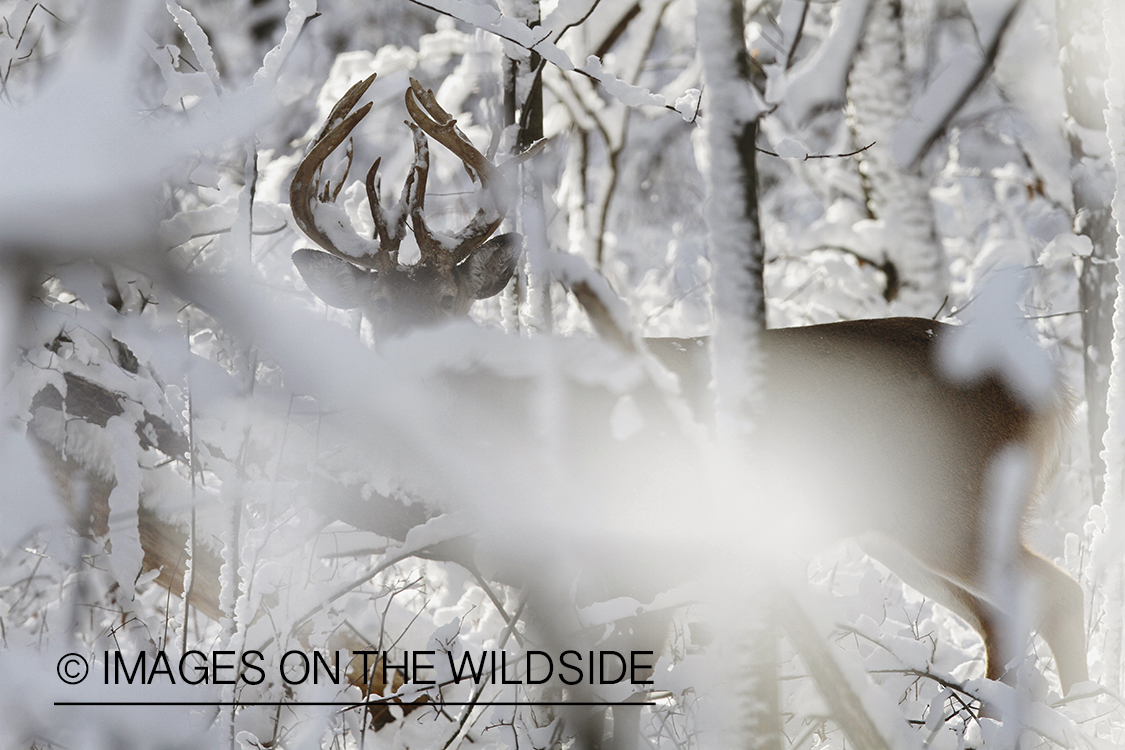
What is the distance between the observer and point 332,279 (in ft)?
11.8

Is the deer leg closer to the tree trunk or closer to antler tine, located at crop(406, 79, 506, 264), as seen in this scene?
the tree trunk

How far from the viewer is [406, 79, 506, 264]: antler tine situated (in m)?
3.09

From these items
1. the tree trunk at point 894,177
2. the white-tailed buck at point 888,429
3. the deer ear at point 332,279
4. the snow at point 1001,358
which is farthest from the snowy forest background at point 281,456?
the tree trunk at point 894,177

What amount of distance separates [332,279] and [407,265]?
0.34m

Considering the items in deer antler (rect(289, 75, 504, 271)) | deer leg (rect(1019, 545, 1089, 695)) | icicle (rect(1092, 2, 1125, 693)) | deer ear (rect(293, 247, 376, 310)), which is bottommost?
deer leg (rect(1019, 545, 1089, 695))

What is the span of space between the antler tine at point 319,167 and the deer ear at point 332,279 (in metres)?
0.05

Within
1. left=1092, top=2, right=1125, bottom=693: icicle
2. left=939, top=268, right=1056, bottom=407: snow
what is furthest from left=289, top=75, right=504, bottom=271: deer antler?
left=1092, top=2, right=1125, bottom=693: icicle

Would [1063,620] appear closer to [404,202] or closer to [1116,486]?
[1116,486]

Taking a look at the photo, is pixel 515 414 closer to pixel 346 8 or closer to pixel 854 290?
pixel 854 290

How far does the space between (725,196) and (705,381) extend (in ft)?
5.78

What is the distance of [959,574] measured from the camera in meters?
3.00

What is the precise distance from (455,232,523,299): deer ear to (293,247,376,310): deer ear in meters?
0.45

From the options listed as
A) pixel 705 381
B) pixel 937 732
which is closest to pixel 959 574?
pixel 705 381

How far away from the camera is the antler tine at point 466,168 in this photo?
3088 millimetres
